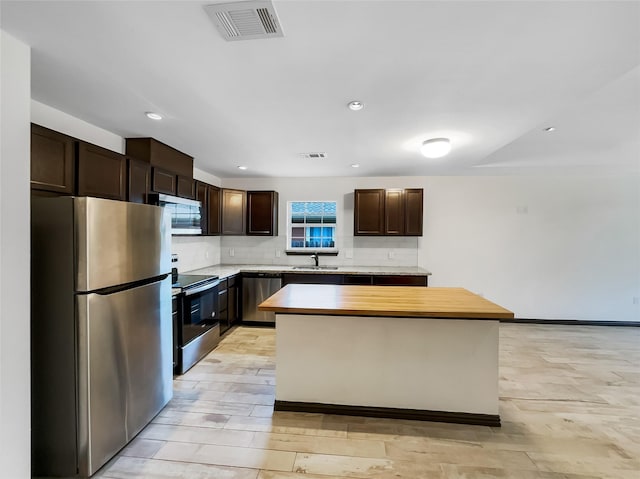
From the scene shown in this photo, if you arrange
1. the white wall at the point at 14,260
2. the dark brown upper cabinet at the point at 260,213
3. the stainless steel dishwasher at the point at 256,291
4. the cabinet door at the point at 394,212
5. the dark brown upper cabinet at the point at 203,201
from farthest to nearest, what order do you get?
the dark brown upper cabinet at the point at 260,213, the cabinet door at the point at 394,212, the stainless steel dishwasher at the point at 256,291, the dark brown upper cabinet at the point at 203,201, the white wall at the point at 14,260

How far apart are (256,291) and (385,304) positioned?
2793 millimetres

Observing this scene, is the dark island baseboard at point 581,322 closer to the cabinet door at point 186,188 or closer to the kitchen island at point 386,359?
the kitchen island at point 386,359

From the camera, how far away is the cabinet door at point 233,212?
4863 mm

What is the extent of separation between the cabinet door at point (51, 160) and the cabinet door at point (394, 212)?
3.86 meters

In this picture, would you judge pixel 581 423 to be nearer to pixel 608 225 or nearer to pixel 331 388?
pixel 331 388

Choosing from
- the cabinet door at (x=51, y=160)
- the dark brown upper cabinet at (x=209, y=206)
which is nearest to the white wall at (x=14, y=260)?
the cabinet door at (x=51, y=160)

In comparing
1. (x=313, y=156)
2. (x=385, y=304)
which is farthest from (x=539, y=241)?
(x=385, y=304)

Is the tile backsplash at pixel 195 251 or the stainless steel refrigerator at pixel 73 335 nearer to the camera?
the stainless steel refrigerator at pixel 73 335

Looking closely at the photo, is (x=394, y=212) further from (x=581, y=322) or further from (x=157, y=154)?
(x=581, y=322)

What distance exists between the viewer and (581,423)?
2365mm

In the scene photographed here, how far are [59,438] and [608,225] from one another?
6.95m

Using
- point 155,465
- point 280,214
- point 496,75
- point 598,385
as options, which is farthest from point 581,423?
point 280,214

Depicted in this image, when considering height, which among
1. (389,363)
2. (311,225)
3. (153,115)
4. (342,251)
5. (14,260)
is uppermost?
(153,115)

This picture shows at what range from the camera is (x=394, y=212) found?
4.84 metres
